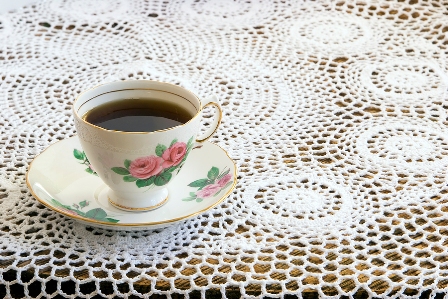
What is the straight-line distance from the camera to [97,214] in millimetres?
663

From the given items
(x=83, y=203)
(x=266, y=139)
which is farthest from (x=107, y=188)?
(x=266, y=139)

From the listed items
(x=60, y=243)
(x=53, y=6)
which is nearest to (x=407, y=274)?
(x=60, y=243)

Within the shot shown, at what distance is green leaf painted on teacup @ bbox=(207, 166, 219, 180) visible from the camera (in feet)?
2.37

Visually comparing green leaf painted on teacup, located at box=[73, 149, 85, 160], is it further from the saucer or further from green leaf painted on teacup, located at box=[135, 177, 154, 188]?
green leaf painted on teacup, located at box=[135, 177, 154, 188]

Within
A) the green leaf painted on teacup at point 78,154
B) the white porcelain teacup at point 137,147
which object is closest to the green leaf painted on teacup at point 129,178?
the white porcelain teacup at point 137,147

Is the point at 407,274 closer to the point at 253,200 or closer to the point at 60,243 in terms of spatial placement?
the point at 253,200

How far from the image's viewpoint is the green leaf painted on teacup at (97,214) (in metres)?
0.66

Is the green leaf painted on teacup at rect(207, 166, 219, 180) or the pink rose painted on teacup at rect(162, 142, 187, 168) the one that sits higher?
the pink rose painted on teacup at rect(162, 142, 187, 168)

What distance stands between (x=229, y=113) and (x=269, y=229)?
9.8 inches

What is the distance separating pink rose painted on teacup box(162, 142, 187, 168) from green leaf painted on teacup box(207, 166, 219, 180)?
0.20 feet

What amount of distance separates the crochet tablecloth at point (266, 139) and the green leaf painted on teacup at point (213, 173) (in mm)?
32

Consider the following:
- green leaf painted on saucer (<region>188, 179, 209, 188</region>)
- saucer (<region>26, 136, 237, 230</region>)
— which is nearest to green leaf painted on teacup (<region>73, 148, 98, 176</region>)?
saucer (<region>26, 136, 237, 230</region>)

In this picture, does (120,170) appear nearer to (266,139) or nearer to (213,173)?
(213,173)

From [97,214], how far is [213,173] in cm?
14
